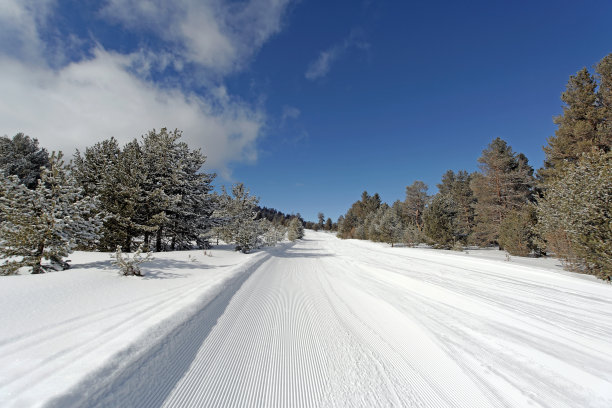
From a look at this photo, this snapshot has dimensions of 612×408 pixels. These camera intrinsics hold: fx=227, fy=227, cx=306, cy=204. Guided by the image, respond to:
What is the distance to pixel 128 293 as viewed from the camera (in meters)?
4.61

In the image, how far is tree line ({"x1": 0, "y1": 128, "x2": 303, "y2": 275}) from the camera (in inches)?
231

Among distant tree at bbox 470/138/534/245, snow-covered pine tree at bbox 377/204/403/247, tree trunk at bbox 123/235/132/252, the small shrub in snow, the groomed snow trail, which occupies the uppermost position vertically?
distant tree at bbox 470/138/534/245

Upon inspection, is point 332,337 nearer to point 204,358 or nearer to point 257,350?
point 257,350

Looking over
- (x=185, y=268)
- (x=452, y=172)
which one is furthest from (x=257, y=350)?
(x=452, y=172)

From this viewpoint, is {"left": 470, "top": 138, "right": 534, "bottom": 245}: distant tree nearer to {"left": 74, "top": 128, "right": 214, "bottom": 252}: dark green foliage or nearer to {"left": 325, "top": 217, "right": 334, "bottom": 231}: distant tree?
{"left": 74, "top": 128, "right": 214, "bottom": 252}: dark green foliage

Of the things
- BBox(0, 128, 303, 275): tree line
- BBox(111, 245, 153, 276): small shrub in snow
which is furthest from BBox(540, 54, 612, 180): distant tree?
BBox(0, 128, 303, 275): tree line

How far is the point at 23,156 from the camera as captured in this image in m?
22.5

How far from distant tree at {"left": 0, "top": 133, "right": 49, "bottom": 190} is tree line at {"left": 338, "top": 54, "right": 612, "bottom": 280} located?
119 ft

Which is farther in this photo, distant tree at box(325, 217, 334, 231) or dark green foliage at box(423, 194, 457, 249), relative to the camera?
distant tree at box(325, 217, 334, 231)

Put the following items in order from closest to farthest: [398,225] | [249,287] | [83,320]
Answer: [83,320] → [249,287] → [398,225]

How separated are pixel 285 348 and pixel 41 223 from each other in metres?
7.24

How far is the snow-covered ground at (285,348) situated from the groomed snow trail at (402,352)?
0.06 feet

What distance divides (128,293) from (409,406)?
5.21 metres

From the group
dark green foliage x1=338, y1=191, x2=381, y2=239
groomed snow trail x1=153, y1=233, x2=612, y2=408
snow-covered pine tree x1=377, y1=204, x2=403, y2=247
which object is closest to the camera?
groomed snow trail x1=153, y1=233, x2=612, y2=408
